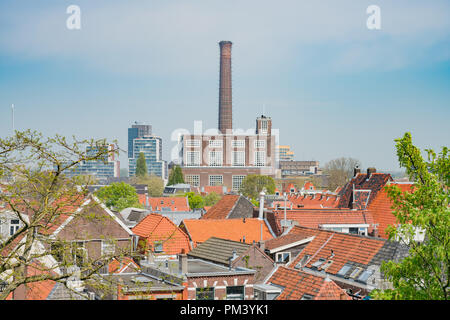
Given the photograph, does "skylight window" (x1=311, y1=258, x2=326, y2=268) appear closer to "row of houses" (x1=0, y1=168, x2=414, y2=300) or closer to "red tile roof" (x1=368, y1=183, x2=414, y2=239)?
"row of houses" (x1=0, y1=168, x2=414, y2=300)

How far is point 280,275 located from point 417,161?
9380 mm

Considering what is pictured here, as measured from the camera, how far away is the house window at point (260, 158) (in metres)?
151

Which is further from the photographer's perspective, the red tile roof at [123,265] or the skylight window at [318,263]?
the skylight window at [318,263]

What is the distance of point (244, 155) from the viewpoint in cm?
15075

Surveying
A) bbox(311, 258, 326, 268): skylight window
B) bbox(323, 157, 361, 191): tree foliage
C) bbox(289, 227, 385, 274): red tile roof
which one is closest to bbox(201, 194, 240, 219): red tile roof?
bbox(289, 227, 385, 274): red tile roof

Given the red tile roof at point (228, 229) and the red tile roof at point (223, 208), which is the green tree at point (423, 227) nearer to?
the red tile roof at point (228, 229)

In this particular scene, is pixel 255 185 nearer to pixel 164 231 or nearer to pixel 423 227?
pixel 164 231

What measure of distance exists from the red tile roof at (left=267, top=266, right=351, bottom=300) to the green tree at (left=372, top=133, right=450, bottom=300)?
601 centimetres

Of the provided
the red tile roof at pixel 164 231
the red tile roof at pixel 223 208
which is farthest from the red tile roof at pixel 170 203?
the red tile roof at pixel 164 231

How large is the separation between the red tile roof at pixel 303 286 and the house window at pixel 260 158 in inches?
5220

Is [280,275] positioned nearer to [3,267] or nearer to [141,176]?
[3,267]

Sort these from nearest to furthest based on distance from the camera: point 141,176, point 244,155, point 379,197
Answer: point 379,197
point 141,176
point 244,155
